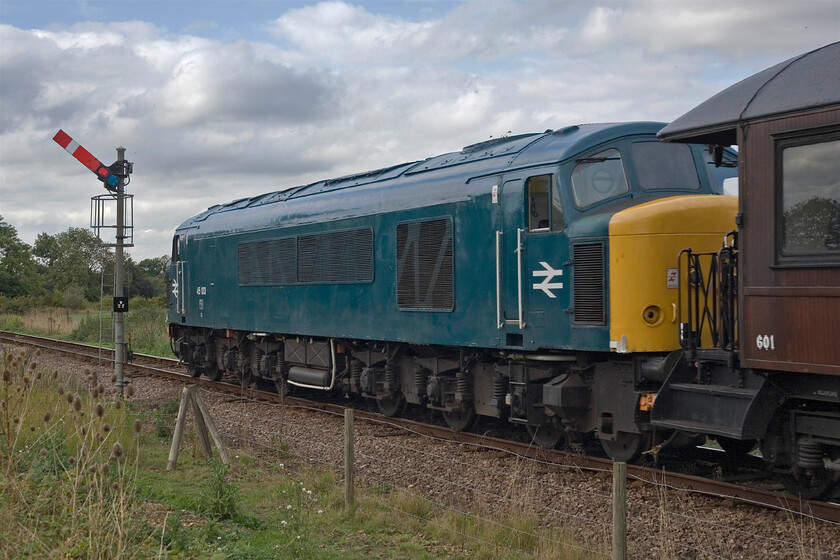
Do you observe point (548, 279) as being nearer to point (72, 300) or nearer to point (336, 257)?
point (336, 257)

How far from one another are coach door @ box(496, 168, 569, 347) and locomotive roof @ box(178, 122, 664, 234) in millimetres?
352

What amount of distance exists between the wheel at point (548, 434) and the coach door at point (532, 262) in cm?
107

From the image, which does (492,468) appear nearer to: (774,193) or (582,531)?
(582,531)

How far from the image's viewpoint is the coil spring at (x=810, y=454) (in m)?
7.47

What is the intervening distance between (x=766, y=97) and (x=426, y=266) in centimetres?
595

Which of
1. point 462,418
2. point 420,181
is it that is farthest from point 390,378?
point 420,181

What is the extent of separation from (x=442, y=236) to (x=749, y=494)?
5.45 m

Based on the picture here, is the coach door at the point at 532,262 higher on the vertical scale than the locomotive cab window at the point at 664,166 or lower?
lower

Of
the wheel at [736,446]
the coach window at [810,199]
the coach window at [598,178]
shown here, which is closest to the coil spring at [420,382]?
the coach window at [598,178]

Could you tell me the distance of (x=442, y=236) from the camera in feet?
40.5

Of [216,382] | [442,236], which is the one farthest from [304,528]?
[216,382]

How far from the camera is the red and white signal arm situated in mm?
15031

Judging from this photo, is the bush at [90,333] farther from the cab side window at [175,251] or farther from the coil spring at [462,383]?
the coil spring at [462,383]

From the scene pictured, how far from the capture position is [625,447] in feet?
32.8
